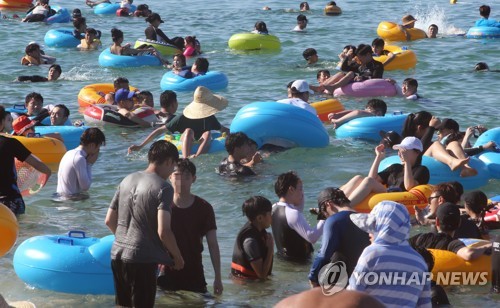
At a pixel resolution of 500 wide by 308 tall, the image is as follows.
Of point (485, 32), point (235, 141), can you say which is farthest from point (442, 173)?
point (485, 32)

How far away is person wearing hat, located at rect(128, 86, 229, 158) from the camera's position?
1173 cm

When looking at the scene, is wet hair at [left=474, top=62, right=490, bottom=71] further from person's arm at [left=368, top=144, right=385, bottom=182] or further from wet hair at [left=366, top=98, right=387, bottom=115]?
person's arm at [left=368, top=144, right=385, bottom=182]

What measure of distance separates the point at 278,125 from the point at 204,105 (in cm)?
105

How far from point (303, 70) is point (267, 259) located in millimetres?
12454

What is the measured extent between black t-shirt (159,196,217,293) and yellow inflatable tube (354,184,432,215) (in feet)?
8.19

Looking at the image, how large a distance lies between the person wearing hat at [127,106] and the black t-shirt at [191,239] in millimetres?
7128

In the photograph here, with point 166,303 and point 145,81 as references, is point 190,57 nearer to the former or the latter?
point 145,81

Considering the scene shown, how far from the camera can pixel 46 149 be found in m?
11.8

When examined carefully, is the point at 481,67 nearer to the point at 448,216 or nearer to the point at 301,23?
the point at 301,23

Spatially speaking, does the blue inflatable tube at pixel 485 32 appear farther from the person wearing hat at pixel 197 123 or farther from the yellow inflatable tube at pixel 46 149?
the yellow inflatable tube at pixel 46 149

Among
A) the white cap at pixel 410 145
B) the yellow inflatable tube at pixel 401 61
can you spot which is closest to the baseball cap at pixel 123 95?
the white cap at pixel 410 145

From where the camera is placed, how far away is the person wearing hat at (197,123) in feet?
38.5

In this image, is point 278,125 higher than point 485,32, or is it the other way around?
point 278,125

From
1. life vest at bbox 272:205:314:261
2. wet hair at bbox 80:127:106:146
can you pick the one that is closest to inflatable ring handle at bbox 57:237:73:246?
life vest at bbox 272:205:314:261
